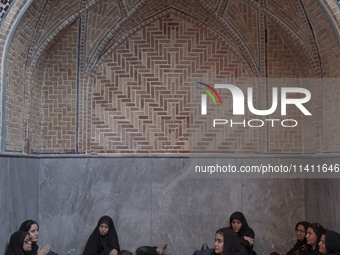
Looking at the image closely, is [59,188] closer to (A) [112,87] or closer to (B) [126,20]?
(A) [112,87]

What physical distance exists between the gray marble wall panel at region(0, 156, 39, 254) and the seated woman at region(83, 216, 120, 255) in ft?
2.64

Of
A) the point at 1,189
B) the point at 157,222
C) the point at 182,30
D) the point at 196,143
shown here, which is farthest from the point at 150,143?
the point at 1,189

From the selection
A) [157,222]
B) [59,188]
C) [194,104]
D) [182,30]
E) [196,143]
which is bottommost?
[157,222]

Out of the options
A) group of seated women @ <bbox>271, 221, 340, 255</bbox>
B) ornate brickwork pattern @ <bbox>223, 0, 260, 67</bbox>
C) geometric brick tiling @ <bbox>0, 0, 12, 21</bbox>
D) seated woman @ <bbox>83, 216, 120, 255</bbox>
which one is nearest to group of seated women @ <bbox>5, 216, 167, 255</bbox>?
seated woman @ <bbox>83, 216, 120, 255</bbox>

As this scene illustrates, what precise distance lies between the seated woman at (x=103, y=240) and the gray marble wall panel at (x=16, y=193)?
80 centimetres

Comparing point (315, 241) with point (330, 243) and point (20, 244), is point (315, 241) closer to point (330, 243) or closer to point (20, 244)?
point (330, 243)

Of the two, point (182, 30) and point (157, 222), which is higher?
point (182, 30)

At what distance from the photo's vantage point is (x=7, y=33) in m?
4.96

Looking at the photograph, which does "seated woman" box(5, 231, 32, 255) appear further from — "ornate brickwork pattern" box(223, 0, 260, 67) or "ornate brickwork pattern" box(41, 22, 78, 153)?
"ornate brickwork pattern" box(223, 0, 260, 67)

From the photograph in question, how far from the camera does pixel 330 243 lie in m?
4.72

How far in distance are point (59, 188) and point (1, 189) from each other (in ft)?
4.50

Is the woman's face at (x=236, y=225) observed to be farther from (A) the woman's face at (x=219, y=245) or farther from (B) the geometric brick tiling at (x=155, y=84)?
(A) the woman's face at (x=219, y=245)

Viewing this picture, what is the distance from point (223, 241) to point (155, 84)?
275cm

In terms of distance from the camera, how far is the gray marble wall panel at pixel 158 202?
6.29 m
